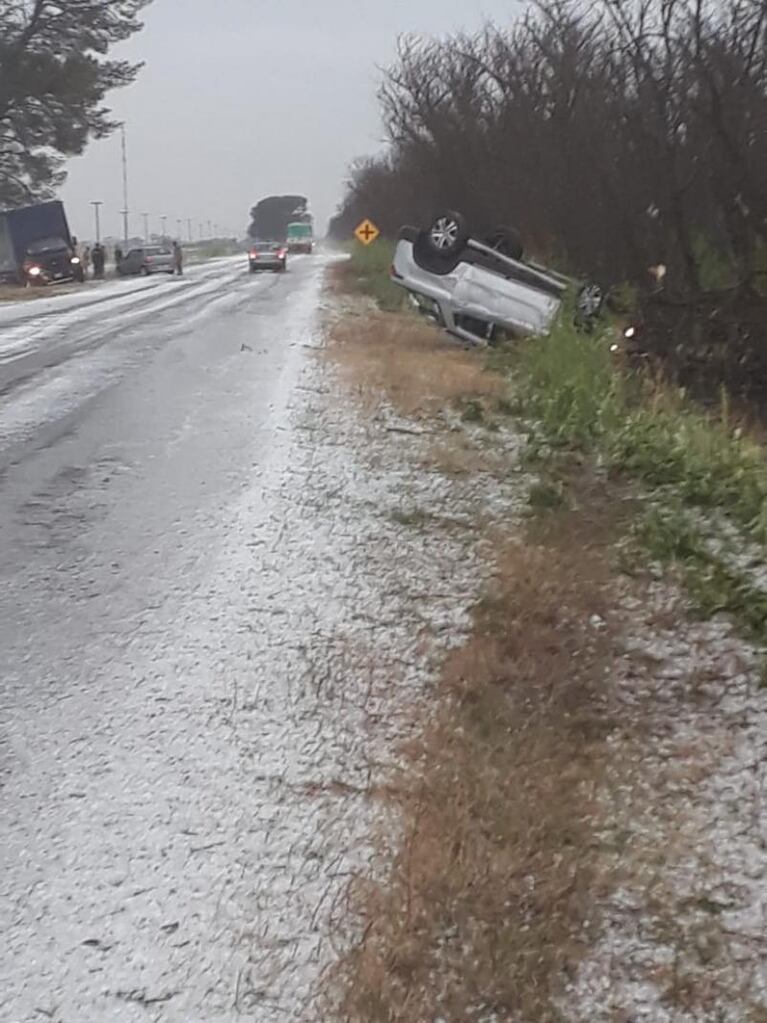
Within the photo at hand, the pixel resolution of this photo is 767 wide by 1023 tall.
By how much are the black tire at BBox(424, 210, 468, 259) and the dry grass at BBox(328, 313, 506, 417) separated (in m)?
1.14

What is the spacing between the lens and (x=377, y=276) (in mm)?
34125

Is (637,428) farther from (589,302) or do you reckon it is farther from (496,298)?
(589,302)

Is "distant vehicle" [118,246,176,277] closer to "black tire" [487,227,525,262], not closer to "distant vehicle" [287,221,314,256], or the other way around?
"black tire" [487,227,525,262]

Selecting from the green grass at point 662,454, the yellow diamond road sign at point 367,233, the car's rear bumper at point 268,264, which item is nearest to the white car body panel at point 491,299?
the green grass at point 662,454

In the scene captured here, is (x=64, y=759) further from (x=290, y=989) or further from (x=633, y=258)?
(x=633, y=258)

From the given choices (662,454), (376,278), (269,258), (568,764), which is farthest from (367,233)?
(568,764)

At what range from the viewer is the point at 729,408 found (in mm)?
12102

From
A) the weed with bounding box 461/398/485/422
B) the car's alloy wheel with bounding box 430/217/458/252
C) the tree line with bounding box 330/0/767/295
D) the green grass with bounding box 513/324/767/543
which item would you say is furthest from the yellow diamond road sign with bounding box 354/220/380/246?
the weed with bounding box 461/398/485/422

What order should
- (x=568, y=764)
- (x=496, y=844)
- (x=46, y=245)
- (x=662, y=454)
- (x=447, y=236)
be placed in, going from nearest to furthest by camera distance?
(x=496, y=844)
(x=568, y=764)
(x=662, y=454)
(x=447, y=236)
(x=46, y=245)

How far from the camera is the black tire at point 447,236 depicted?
15383mm

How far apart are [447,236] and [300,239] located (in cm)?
8366

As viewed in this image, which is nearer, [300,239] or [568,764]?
[568,764]

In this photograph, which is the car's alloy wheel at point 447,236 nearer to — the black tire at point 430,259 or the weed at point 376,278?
the black tire at point 430,259

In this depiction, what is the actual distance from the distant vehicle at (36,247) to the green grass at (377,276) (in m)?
9.80
